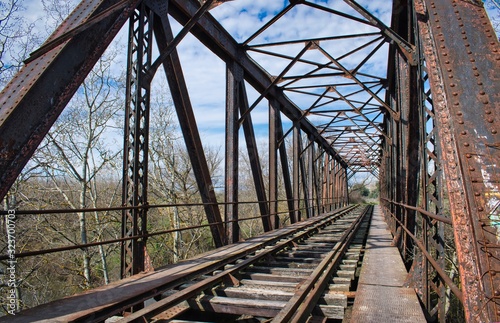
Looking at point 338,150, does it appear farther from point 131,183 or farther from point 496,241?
point 496,241

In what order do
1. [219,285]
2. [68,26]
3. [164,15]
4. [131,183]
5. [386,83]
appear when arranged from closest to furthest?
[68,26]
[219,285]
[131,183]
[164,15]
[386,83]

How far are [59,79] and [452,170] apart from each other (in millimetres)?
3638

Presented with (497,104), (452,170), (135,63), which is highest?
(135,63)

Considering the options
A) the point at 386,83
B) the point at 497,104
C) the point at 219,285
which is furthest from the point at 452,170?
the point at 386,83

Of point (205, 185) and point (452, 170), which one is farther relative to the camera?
point (205, 185)

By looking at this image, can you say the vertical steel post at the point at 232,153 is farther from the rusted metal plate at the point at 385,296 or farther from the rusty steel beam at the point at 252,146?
the rusted metal plate at the point at 385,296

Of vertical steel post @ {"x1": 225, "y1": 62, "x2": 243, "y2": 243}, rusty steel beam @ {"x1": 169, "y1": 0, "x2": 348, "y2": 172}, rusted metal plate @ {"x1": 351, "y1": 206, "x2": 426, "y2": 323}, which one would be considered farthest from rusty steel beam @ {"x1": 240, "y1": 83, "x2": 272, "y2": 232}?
rusted metal plate @ {"x1": 351, "y1": 206, "x2": 426, "y2": 323}

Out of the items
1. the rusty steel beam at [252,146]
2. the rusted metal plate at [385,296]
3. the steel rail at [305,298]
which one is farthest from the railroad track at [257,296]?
the rusty steel beam at [252,146]

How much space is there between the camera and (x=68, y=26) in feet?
13.3

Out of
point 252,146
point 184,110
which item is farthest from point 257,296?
point 252,146

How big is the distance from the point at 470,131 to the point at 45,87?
364cm

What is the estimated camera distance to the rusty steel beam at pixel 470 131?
1782 mm

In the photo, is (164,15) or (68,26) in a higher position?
(164,15)

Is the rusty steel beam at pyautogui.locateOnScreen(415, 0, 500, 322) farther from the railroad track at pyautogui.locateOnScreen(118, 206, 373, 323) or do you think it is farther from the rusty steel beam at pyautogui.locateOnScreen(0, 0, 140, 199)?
the rusty steel beam at pyautogui.locateOnScreen(0, 0, 140, 199)
